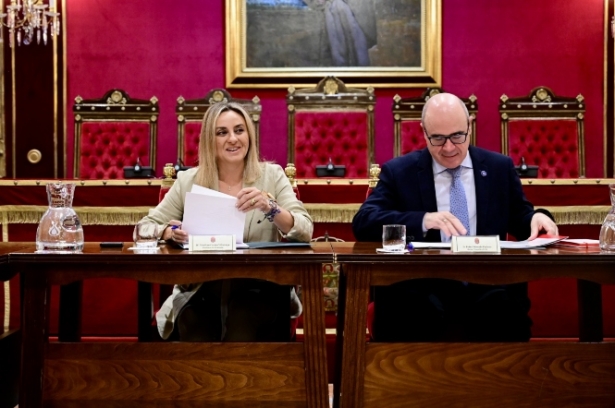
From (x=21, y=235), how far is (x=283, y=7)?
10.6 ft

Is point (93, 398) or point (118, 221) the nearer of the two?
point (93, 398)

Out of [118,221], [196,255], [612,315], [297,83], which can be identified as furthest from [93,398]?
[297,83]

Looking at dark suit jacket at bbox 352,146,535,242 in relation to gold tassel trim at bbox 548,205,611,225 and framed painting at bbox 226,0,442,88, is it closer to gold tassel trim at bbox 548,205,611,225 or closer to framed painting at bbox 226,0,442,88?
gold tassel trim at bbox 548,205,611,225

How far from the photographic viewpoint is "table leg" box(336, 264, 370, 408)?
1822mm

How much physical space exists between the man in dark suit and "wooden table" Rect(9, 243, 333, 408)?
0.39 metres

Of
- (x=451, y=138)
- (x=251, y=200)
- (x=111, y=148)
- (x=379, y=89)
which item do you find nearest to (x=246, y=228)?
(x=251, y=200)

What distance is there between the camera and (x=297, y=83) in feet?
19.4

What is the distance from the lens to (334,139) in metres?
5.25

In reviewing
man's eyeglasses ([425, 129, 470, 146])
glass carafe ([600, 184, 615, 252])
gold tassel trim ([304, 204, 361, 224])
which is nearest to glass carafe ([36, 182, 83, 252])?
man's eyeglasses ([425, 129, 470, 146])

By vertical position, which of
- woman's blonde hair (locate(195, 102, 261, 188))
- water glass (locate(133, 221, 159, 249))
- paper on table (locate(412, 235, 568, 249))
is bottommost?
paper on table (locate(412, 235, 568, 249))

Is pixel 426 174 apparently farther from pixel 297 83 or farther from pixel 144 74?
pixel 144 74

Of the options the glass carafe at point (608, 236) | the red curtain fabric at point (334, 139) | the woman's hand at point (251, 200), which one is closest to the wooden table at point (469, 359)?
the glass carafe at point (608, 236)

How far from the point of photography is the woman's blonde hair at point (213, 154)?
2521 millimetres

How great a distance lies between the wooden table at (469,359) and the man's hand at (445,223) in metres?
0.17
